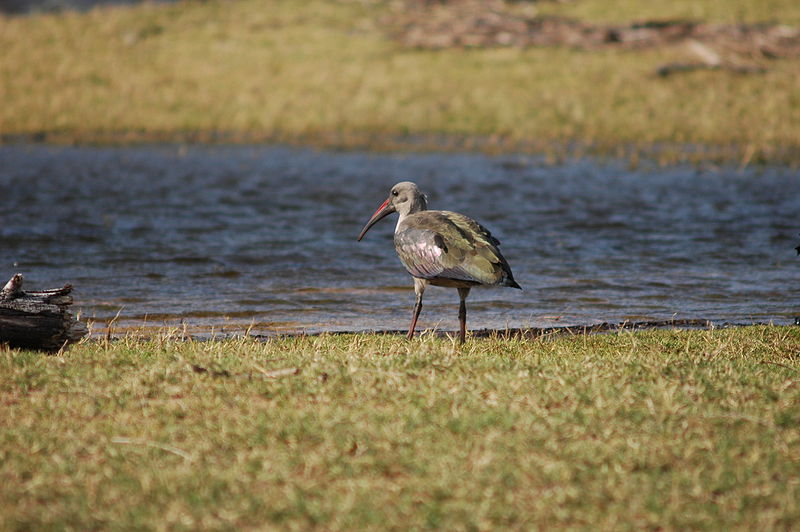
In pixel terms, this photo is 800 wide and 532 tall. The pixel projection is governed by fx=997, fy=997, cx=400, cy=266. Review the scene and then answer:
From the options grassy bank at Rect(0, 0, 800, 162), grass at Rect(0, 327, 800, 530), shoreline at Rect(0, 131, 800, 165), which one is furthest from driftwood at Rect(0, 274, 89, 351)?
grassy bank at Rect(0, 0, 800, 162)

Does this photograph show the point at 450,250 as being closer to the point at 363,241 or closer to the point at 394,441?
the point at 394,441

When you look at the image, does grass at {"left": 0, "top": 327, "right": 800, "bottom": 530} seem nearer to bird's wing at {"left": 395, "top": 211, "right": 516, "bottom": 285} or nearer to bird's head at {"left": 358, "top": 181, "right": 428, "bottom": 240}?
bird's wing at {"left": 395, "top": 211, "right": 516, "bottom": 285}

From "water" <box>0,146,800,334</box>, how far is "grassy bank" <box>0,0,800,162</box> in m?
3.44

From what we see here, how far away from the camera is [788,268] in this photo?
1401 cm

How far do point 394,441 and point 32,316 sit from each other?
3423 millimetres

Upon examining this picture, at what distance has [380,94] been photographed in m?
31.6

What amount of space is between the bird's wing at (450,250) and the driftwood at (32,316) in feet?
9.86

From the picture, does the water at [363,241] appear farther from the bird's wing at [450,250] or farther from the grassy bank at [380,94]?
the grassy bank at [380,94]

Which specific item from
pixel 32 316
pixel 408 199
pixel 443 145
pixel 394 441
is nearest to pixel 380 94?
pixel 443 145

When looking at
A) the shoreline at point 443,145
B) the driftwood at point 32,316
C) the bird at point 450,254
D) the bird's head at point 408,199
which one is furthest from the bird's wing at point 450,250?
the shoreline at point 443,145

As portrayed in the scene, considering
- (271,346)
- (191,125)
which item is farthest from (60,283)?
(191,125)

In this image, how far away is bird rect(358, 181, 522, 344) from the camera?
8.60 metres

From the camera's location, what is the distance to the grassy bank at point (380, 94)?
2897 cm

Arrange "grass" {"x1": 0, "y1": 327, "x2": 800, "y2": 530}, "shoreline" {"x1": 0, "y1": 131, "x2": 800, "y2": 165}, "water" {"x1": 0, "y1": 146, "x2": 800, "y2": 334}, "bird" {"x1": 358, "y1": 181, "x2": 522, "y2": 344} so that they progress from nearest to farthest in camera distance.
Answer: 1. "grass" {"x1": 0, "y1": 327, "x2": 800, "y2": 530}
2. "bird" {"x1": 358, "y1": 181, "x2": 522, "y2": 344}
3. "water" {"x1": 0, "y1": 146, "x2": 800, "y2": 334}
4. "shoreline" {"x1": 0, "y1": 131, "x2": 800, "y2": 165}
